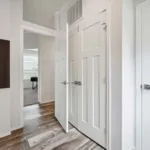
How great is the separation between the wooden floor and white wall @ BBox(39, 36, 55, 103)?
1984mm

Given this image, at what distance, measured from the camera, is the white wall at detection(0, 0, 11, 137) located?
229 cm

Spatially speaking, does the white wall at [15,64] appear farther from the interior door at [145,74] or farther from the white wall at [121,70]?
the interior door at [145,74]

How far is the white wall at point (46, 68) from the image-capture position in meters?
4.78

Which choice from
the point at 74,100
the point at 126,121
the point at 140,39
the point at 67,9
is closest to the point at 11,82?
the point at 74,100

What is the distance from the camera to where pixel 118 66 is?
Result: 1.64 meters

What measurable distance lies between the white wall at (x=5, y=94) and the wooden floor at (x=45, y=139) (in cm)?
20

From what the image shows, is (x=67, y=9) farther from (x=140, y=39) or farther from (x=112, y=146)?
(x=112, y=146)

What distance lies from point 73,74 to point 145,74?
4.63 feet

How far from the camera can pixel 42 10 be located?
10.7ft

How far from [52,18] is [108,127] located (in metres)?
3.19

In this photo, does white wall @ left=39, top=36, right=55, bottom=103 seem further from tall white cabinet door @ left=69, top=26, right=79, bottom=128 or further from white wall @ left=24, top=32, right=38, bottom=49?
tall white cabinet door @ left=69, top=26, right=79, bottom=128

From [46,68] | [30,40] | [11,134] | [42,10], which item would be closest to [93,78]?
[11,134]

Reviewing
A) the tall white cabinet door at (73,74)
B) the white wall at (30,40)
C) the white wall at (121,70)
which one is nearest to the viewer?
the white wall at (121,70)

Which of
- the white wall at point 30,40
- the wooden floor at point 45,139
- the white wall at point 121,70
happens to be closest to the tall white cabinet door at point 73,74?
the wooden floor at point 45,139
